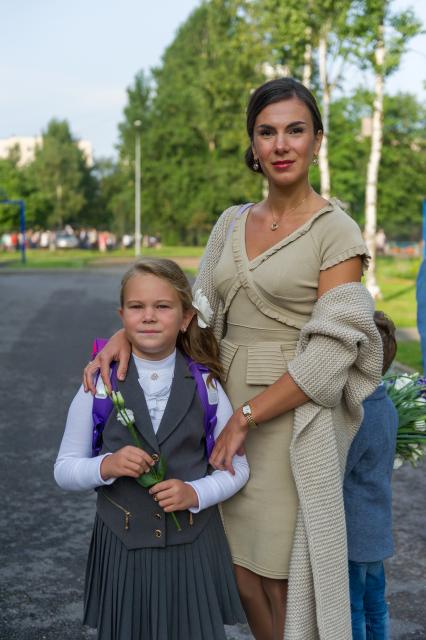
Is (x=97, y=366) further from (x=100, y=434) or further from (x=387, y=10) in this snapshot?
(x=387, y=10)

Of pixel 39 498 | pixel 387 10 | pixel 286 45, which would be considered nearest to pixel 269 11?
pixel 286 45

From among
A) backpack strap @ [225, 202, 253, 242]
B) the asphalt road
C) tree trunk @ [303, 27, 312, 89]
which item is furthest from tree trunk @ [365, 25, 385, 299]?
backpack strap @ [225, 202, 253, 242]

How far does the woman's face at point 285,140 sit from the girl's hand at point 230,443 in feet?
2.20

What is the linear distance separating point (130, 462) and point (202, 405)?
0.30 metres

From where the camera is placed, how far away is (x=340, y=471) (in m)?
2.43

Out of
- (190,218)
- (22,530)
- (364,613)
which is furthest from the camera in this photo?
(190,218)

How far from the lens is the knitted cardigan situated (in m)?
2.30

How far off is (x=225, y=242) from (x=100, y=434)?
0.68m

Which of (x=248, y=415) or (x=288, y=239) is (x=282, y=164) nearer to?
(x=288, y=239)

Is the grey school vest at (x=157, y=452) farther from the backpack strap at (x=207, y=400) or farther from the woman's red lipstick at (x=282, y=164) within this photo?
the woman's red lipstick at (x=282, y=164)

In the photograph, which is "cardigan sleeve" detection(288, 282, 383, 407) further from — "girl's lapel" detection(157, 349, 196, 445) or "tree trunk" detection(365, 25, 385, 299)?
"tree trunk" detection(365, 25, 385, 299)

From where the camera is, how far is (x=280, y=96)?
240 cm

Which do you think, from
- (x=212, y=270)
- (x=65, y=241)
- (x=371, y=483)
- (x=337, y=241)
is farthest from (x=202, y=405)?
(x=65, y=241)

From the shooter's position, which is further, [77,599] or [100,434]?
[77,599]
